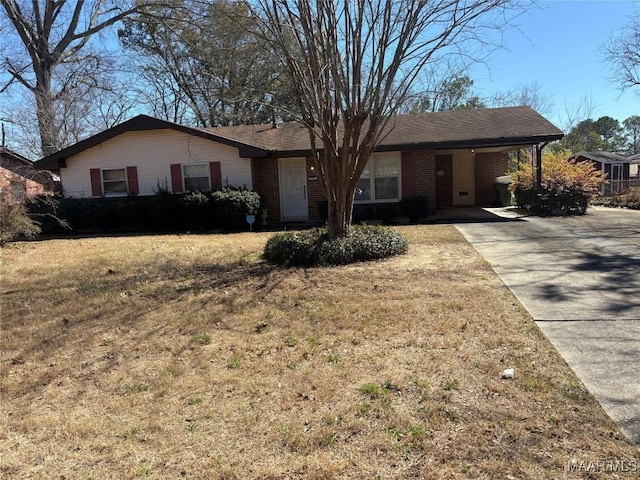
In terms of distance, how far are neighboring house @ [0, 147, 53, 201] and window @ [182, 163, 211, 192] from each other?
414 cm

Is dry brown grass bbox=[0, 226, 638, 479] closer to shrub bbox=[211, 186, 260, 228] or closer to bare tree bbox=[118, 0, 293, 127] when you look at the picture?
bare tree bbox=[118, 0, 293, 127]

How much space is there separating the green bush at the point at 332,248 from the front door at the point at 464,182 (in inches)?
470

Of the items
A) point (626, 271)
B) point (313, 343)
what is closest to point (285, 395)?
point (313, 343)

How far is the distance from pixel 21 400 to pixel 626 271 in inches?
290

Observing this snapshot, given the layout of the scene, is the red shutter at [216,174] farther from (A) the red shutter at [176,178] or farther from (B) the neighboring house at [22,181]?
(B) the neighboring house at [22,181]

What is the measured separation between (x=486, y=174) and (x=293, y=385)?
18139 mm

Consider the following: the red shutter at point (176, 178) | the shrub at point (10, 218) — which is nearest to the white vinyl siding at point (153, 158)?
the red shutter at point (176, 178)

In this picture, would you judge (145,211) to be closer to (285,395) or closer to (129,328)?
(129,328)

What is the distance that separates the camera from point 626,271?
6738 mm

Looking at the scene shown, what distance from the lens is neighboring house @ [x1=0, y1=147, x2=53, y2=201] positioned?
464 inches

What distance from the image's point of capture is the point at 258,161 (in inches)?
645

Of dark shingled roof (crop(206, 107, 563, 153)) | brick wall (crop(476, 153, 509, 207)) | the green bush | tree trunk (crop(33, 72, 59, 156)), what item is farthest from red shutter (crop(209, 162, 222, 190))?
tree trunk (crop(33, 72, 59, 156))

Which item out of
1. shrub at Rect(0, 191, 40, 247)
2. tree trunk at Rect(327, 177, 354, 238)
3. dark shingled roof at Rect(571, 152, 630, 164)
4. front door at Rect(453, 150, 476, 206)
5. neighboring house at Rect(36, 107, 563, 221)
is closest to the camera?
tree trunk at Rect(327, 177, 354, 238)

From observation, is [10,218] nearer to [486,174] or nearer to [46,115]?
[46,115]
